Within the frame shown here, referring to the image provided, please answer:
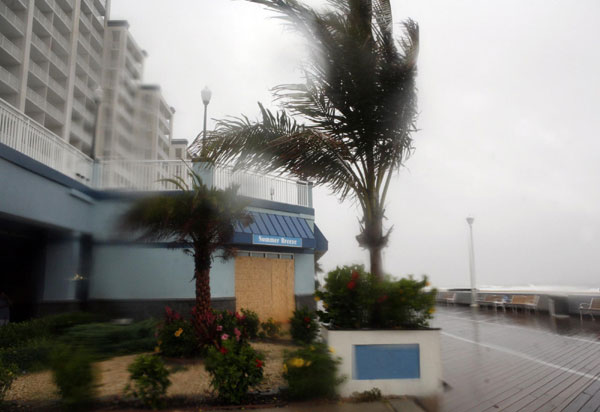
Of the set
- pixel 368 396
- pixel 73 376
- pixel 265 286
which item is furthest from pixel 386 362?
pixel 265 286

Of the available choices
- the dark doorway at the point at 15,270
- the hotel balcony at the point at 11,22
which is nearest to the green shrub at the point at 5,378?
the dark doorway at the point at 15,270

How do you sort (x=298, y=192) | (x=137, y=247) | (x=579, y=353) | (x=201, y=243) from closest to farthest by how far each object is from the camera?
(x=137, y=247) < (x=201, y=243) < (x=579, y=353) < (x=298, y=192)

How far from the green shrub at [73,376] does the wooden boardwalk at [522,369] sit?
406 centimetres

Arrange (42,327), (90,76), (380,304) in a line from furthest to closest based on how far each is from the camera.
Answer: (380,304), (42,327), (90,76)

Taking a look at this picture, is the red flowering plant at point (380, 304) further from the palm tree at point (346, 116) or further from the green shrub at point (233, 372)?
the green shrub at point (233, 372)

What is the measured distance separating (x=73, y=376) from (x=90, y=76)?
9.48 ft

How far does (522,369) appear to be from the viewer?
25.2 ft

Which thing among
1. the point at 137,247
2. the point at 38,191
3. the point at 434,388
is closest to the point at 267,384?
the point at 434,388

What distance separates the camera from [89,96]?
9.87 ft

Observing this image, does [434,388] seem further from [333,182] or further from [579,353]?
[579,353]

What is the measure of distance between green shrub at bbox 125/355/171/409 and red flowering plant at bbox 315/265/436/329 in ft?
7.83

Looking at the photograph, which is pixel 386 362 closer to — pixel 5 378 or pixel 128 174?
pixel 128 174

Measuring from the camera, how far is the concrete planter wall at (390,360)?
18.9 ft

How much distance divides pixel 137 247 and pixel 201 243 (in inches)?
195
